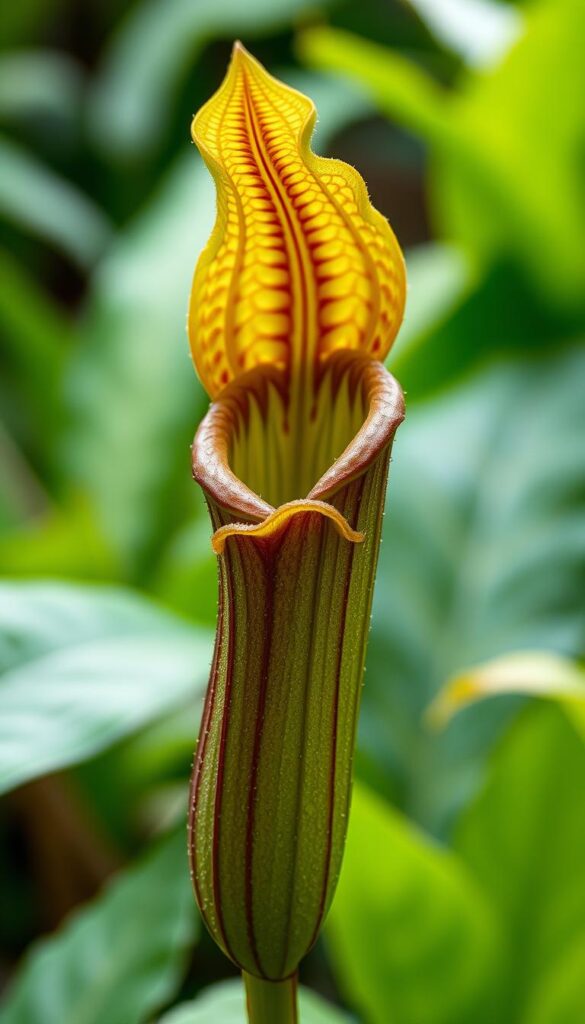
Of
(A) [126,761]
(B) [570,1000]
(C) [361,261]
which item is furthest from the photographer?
(A) [126,761]

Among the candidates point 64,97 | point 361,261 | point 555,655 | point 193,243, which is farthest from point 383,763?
point 64,97

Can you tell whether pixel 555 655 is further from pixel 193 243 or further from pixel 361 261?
pixel 193 243

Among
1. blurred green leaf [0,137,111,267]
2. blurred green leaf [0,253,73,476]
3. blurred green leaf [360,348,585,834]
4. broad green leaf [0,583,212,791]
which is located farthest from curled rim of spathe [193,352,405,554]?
blurred green leaf [0,137,111,267]

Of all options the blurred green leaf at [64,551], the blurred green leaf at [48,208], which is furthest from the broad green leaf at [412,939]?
the blurred green leaf at [48,208]

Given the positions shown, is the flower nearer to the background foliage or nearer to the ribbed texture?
the ribbed texture

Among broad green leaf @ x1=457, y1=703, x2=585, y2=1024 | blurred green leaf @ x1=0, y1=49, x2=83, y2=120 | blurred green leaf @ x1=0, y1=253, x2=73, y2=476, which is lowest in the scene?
broad green leaf @ x1=457, y1=703, x2=585, y2=1024

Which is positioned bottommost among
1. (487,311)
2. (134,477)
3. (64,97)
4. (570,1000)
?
(570,1000)

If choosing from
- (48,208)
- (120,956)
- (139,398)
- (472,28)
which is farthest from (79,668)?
(48,208)
